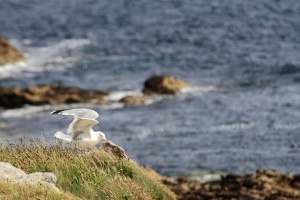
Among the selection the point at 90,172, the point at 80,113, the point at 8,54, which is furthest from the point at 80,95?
the point at 90,172

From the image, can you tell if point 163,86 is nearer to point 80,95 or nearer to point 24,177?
point 80,95

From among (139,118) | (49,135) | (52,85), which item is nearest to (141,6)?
(52,85)

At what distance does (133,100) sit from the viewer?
43.8 metres

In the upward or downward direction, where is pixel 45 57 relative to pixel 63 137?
downward

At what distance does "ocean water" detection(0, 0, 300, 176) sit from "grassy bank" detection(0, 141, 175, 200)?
13.8m

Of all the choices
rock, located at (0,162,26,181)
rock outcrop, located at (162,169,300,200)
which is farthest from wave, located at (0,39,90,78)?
rock, located at (0,162,26,181)

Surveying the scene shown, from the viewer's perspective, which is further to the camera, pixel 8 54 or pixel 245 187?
pixel 8 54

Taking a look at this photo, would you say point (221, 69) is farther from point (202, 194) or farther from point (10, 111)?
point (202, 194)

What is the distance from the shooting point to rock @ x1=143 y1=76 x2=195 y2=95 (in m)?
44.7

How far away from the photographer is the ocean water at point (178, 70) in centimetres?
3578

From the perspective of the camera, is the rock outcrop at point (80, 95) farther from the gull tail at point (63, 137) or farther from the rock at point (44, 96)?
the gull tail at point (63, 137)

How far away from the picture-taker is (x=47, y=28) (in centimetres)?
6231

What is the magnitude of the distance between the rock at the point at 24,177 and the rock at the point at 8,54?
1401 inches

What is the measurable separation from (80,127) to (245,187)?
10368mm
